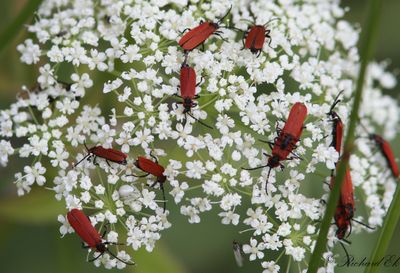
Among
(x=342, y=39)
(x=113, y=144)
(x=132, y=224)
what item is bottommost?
(x=132, y=224)

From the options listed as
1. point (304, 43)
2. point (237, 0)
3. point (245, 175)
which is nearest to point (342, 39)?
point (304, 43)

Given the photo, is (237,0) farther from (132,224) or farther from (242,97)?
(132,224)

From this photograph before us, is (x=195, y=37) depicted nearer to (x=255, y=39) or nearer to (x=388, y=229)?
(x=255, y=39)

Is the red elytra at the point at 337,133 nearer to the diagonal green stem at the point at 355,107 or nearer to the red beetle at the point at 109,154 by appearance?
the diagonal green stem at the point at 355,107

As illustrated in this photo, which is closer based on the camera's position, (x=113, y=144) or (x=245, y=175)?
(x=245, y=175)

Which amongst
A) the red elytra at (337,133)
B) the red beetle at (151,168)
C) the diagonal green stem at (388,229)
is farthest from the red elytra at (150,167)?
the diagonal green stem at (388,229)
